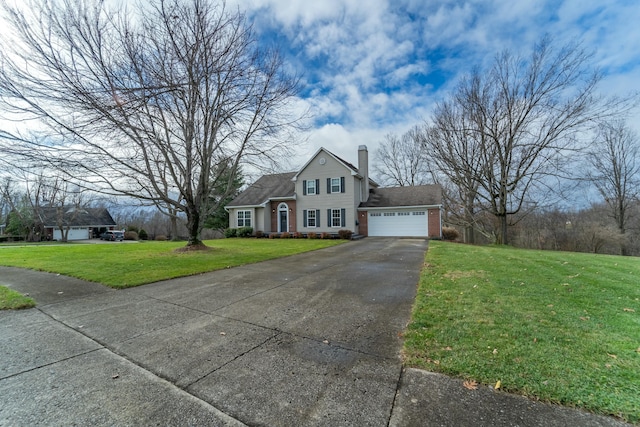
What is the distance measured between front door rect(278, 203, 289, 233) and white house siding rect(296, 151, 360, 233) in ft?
3.70

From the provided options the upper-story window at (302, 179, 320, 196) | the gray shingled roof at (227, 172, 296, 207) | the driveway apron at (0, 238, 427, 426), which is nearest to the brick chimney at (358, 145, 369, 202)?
the upper-story window at (302, 179, 320, 196)

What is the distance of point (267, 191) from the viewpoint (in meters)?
25.1

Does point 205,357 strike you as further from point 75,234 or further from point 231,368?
point 75,234

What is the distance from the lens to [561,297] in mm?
4840

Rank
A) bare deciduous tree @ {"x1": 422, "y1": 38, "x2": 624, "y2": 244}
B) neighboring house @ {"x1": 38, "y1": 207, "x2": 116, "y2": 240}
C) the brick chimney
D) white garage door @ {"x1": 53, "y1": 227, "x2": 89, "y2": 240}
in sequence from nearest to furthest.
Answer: bare deciduous tree @ {"x1": 422, "y1": 38, "x2": 624, "y2": 244} < the brick chimney < neighboring house @ {"x1": 38, "y1": 207, "x2": 116, "y2": 240} < white garage door @ {"x1": 53, "y1": 227, "x2": 89, "y2": 240}

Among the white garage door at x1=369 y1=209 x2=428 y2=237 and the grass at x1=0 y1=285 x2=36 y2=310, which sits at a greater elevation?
the white garage door at x1=369 y1=209 x2=428 y2=237

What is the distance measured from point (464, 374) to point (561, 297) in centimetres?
386

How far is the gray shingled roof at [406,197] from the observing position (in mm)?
19984

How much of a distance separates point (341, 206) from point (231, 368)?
61.3 feet

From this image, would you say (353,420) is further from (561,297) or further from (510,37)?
(510,37)

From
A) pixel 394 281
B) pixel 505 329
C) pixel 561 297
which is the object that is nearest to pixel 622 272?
pixel 561 297

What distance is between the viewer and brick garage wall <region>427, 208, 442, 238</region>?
19.3m

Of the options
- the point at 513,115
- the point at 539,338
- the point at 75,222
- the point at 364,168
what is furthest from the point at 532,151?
the point at 75,222

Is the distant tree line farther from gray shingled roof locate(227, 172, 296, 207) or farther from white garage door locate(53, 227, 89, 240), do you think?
white garage door locate(53, 227, 89, 240)
